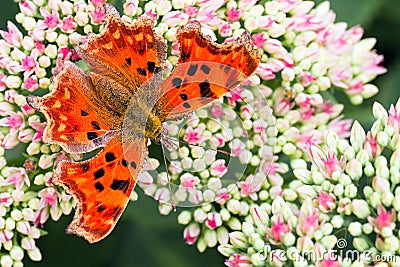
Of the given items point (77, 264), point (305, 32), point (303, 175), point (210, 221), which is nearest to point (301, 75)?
point (305, 32)

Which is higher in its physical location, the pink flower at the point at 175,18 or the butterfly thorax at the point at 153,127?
the pink flower at the point at 175,18

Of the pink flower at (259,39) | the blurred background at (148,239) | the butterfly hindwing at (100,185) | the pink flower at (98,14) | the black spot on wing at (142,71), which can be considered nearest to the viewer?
the butterfly hindwing at (100,185)

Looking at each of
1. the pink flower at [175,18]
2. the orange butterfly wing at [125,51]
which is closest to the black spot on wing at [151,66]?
the orange butterfly wing at [125,51]

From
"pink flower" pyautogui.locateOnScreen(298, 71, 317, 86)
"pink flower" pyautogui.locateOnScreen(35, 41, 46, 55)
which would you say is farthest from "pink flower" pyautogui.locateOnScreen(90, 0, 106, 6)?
"pink flower" pyautogui.locateOnScreen(298, 71, 317, 86)

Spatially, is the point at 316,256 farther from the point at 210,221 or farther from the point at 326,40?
the point at 326,40

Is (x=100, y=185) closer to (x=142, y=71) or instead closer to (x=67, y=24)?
(x=142, y=71)

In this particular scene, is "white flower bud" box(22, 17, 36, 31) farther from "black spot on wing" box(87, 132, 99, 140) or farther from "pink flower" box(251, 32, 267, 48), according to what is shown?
"pink flower" box(251, 32, 267, 48)

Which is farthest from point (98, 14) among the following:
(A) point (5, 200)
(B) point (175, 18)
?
(A) point (5, 200)

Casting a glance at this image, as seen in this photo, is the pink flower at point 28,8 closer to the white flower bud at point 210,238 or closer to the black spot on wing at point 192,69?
the black spot on wing at point 192,69
